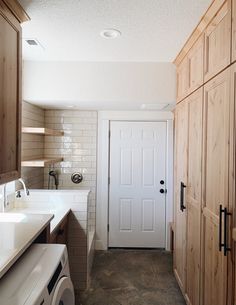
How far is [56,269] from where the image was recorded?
136 cm

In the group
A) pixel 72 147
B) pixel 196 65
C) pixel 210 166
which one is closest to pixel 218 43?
pixel 196 65

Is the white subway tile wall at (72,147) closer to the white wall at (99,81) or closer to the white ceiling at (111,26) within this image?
the white wall at (99,81)

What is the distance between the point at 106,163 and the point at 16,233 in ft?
7.10

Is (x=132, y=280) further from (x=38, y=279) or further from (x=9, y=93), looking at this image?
(x=9, y=93)

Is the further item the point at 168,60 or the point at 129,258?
the point at 129,258

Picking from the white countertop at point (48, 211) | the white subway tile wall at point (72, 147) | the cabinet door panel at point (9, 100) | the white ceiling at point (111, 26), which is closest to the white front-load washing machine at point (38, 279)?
the cabinet door panel at point (9, 100)

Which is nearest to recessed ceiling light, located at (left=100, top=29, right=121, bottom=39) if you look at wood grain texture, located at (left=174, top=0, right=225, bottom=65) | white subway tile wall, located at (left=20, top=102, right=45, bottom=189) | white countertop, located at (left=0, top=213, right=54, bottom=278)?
wood grain texture, located at (left=174, top=0, right=225, bottom=65)

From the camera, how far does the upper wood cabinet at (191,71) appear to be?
206cm

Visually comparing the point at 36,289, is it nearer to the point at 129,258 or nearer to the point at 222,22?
the point at 222,22

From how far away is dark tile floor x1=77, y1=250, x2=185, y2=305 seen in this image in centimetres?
259

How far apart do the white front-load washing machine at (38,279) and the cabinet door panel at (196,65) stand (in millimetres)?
1619

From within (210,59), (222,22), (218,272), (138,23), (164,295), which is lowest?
(164,295)

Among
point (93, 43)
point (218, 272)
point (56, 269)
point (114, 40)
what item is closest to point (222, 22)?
point (114, 40)

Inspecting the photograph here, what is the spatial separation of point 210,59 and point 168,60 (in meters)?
1.02
